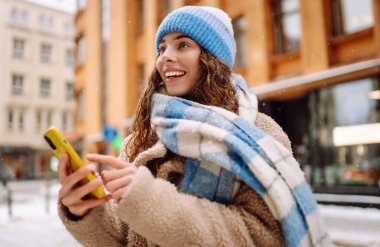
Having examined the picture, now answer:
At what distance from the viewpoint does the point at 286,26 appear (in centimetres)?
1212

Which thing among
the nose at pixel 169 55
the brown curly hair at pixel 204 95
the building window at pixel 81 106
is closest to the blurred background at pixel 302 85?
the building window at pixel 81 106

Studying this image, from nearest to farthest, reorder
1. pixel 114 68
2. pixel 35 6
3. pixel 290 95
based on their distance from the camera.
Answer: pixel 290 95 < pixel 114 68 < pixel 35 6

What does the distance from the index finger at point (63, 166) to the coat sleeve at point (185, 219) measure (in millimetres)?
226

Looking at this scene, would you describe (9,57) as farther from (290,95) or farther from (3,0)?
(290,95)

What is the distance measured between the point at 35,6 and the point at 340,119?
41491 millimetres

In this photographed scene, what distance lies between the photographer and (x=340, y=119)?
10.7 meters

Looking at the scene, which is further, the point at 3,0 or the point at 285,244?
the point at 3,0

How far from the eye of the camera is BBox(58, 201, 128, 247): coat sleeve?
1.34 meters

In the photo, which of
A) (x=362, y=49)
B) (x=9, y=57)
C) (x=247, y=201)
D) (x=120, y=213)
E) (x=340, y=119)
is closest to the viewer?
(x=120, y=213)

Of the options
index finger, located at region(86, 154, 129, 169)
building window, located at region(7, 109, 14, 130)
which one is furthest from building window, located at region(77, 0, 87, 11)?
index finger, located at region(86, 154, 129, 169)

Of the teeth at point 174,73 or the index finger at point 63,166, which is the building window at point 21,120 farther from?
the index finger at point 63,166

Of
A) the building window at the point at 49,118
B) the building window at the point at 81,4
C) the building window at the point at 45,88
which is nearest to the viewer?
the building window at the point at 81,4

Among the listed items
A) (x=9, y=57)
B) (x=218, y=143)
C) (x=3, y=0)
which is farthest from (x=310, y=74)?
(x=3, y=0)

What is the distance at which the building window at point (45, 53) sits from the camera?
137 feet
